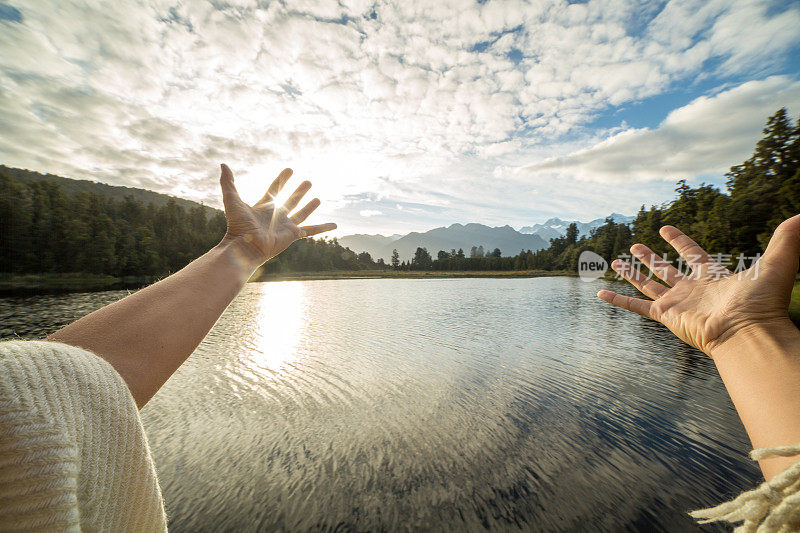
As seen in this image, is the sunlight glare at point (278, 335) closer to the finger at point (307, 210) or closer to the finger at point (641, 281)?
the finger at point (307, 210)

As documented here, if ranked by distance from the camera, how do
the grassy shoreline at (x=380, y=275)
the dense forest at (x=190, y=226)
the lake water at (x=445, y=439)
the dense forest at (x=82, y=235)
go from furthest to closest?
the grassy shoreline at (x=380, y=275) → the dense forest at (x=82, y=235) → the dense forest at (x=190, y=226) → the lake water at (x=445, y=439)

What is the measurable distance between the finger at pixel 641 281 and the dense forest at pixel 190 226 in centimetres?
920

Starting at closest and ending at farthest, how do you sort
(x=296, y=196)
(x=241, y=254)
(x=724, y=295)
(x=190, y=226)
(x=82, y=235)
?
(x=241, y=254), (x=724, y=295), (x=296, y=196), (x=82, y=235), (x=190, y=226)

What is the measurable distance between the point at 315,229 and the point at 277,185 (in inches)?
22.4

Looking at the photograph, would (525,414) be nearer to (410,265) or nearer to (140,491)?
(140,491)

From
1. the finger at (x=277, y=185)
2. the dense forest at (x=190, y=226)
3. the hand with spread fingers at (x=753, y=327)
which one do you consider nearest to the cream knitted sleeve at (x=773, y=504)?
the hand with spread fingers at (x=753, y=327)

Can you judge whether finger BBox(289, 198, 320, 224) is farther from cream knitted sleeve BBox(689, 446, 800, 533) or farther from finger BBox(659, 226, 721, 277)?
finger BBox(659, 226, 721, 277)

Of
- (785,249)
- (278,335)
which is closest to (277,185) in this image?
(785,249)

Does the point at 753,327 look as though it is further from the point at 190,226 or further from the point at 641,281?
the point at 190,226

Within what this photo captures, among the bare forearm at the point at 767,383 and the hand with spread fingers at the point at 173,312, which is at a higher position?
the hand with spread fingers at the point at 173,312

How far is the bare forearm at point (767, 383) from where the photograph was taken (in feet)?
5.23

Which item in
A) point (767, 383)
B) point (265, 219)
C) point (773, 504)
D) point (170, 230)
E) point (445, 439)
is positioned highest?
point (170, 230)

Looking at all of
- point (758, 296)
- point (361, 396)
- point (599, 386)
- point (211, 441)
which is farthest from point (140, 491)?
point (599, 386)

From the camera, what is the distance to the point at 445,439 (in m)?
6.89
